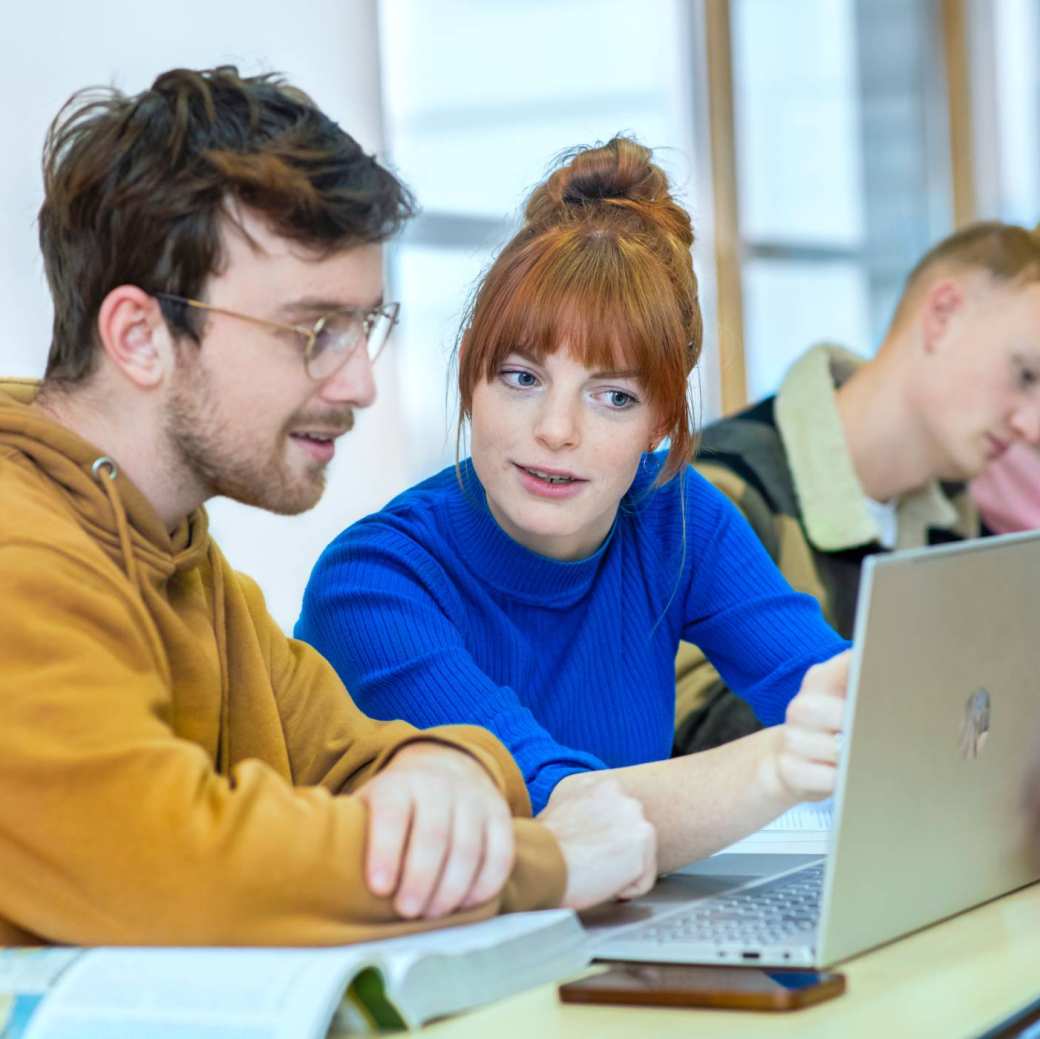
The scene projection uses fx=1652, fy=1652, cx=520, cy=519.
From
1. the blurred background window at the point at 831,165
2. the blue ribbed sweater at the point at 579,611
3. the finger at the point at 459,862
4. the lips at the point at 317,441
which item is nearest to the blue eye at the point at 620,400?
the blue ribbed sweater at the point at 579,611

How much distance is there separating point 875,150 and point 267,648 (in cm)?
370

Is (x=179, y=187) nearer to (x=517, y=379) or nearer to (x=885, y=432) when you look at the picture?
(x=517, y=379)

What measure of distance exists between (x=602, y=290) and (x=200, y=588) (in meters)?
0.47

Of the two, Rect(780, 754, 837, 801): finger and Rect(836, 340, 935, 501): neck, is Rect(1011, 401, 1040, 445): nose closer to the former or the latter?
Rect(836, 340, 935, 501): neck

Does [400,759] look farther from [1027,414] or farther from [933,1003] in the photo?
[1027,414]

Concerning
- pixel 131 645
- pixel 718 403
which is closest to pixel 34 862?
pixel 131 645

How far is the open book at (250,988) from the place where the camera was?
0.83 meters

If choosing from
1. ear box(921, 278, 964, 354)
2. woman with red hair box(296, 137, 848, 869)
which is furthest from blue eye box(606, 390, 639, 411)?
ear box(921, 278, 964, 354)

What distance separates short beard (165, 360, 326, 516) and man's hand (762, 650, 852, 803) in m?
0.38

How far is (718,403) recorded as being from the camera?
3.79 meters

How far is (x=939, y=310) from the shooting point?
98.2 inches

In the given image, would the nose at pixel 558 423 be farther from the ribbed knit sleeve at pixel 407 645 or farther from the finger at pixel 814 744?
the finger at pixel 814 744

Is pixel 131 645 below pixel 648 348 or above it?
below

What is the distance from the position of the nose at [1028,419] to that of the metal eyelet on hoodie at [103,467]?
5.54 feet
